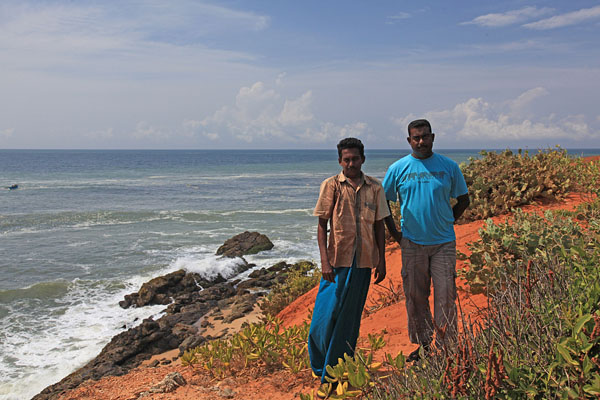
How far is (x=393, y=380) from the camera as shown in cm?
262

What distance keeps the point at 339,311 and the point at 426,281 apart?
83 centimetres

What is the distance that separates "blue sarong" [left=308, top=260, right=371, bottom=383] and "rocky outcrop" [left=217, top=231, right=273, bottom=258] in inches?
490

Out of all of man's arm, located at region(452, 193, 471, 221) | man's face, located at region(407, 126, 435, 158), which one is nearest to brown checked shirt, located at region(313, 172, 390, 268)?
man's face, located at region(407, 126, 435, 158)

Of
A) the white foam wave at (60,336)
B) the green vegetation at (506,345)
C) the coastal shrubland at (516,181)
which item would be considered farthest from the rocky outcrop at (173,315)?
the coastal shrubland at (516,181)

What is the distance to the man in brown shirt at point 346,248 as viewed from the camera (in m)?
3.51

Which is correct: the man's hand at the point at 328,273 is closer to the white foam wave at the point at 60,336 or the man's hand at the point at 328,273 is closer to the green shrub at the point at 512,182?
the green shrub at the point at 512,182

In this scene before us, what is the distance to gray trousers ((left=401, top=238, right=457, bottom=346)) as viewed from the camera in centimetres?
374

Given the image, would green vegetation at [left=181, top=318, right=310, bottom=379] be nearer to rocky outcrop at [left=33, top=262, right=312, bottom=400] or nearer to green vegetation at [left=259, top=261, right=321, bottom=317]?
rocky outcrop at [left=33, top=262, right=312, bottom=400]

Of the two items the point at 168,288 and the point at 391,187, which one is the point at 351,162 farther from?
the point at 168,288

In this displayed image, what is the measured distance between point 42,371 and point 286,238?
1185 centimetres

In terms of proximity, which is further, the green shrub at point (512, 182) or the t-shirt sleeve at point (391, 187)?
the green shrub at point (512, 182)

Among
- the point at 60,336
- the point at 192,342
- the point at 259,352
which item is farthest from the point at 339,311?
the point at 60,336

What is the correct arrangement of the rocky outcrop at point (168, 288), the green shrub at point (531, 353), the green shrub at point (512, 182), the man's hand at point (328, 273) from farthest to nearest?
the rocky outcrop at point (168, 288), the green shrub at point (512, 182), the man's hand at point (328, 273), the green shrub at point (531, 353)

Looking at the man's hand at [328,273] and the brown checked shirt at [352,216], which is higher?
the brown checked shirt at [352,216]
